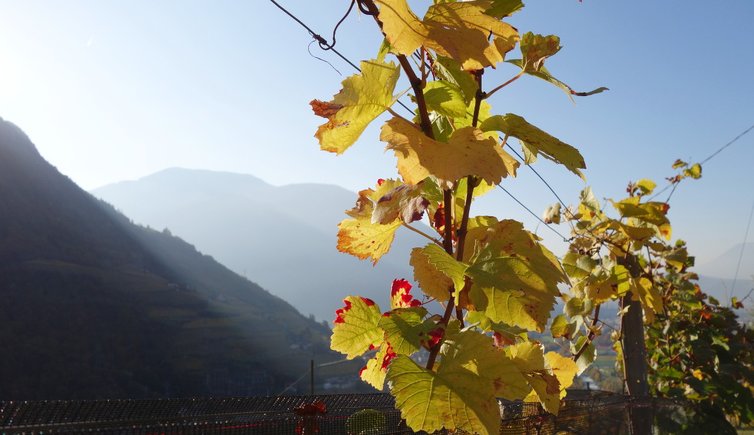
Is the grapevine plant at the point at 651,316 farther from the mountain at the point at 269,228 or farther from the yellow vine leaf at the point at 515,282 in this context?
the mountain at the point at 269,228

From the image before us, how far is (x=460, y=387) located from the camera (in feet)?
1.16

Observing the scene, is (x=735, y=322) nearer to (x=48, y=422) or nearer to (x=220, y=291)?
(x=48, y=422)

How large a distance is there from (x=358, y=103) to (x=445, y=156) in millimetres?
72

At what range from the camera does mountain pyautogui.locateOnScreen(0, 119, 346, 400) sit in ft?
71.4

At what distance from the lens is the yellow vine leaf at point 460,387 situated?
1.12 feet

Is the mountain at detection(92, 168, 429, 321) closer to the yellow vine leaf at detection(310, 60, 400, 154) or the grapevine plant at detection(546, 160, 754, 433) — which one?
the grapevine plant at detection(546, 160, 754, 433)

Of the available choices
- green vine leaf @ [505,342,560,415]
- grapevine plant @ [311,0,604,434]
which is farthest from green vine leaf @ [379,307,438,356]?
green vine leaf @ [505,342,560,415]

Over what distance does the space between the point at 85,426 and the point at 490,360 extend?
76 centimetres

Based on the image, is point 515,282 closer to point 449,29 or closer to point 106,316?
point 449,29

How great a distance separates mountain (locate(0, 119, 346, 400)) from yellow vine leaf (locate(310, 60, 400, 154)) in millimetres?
21898

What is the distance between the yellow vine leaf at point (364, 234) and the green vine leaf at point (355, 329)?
5 centimetres

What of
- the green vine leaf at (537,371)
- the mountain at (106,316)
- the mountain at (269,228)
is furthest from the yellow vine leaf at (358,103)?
the mountain at (269,228)

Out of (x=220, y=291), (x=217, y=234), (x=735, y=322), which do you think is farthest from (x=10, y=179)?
(x=217, y=234)

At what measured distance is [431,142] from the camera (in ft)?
1.08
